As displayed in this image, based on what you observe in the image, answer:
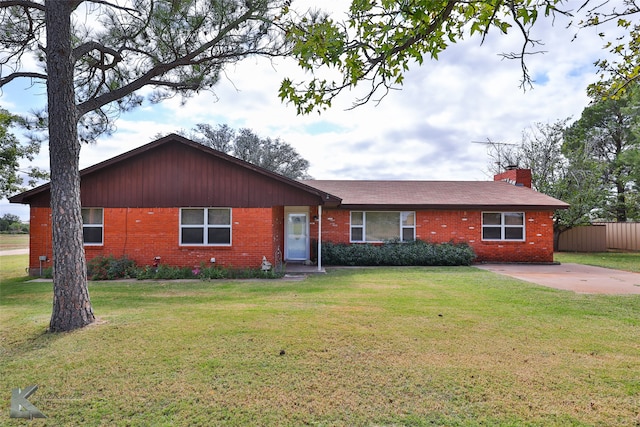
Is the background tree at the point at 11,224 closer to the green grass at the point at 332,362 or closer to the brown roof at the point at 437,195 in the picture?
the brown roof at the point at 437,195

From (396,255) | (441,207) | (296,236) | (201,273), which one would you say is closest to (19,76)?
(201,273)

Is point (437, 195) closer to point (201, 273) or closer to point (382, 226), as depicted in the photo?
point (382, 226)

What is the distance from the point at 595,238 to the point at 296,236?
19.3 metres

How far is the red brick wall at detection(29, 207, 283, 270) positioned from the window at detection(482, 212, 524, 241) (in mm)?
9752

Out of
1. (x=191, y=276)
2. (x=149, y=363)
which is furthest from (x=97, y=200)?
(x=149, y=363)

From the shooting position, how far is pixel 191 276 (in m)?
12.0

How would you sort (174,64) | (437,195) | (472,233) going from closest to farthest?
(174,64), (472,233), (437,195)

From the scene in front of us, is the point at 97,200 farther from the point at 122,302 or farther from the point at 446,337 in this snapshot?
the point at 446,337

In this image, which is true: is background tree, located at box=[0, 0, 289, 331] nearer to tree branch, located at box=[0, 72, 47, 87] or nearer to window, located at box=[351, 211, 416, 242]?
tree branch, located at box=[0, 72, 47, 87]

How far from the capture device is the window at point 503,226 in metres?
16.8

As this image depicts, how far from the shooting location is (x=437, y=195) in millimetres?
17922

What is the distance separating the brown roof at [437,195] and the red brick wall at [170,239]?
4.71m

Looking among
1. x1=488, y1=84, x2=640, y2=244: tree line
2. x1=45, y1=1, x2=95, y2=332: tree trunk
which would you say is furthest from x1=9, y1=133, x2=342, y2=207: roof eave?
x1=488, y1=84, x2=640, y2=244: tree line

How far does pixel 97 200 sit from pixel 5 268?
5.34 meters
